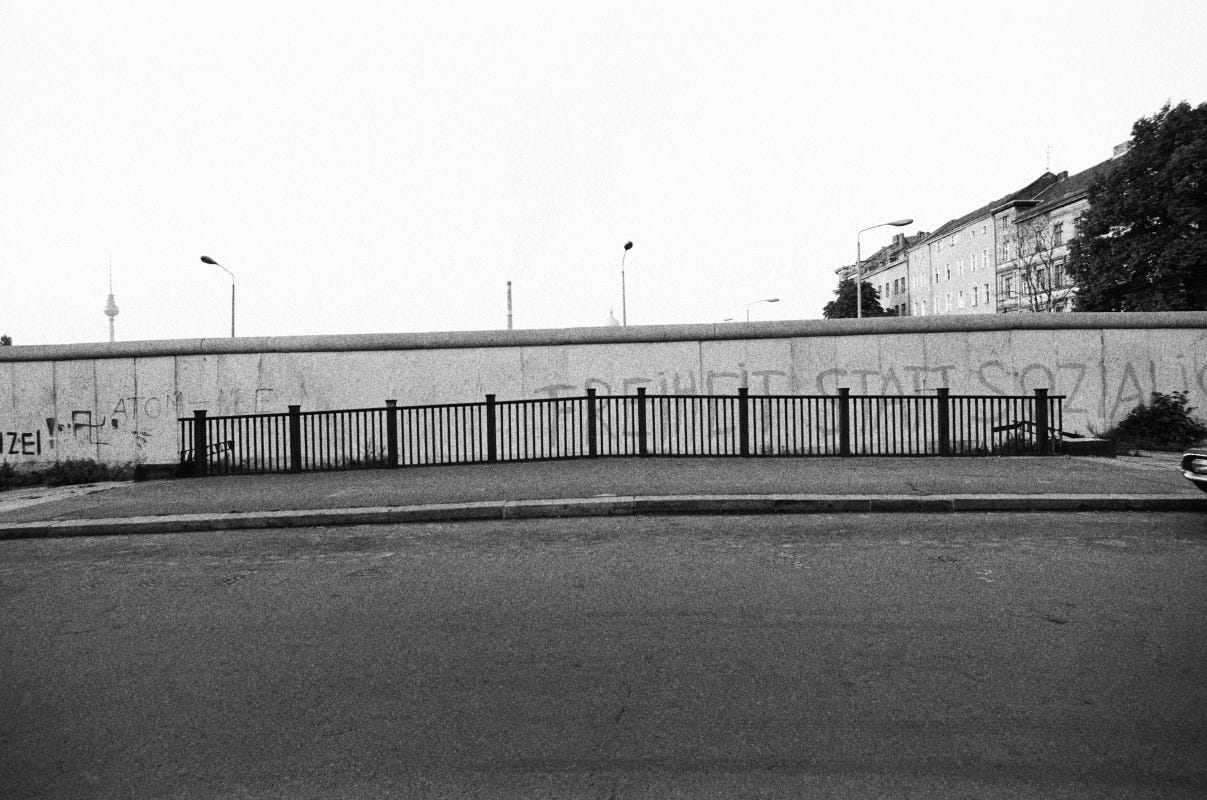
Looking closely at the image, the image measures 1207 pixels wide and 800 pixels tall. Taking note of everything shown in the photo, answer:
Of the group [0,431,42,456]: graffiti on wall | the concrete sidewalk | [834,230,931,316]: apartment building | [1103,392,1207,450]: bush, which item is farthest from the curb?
[834,230,931,316]: apartment building

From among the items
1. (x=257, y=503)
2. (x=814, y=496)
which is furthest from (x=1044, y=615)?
(x=257, y=503)

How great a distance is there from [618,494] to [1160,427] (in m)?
11.9

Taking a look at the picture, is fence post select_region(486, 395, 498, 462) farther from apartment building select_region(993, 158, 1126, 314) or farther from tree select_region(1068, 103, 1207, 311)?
apartment building select_region(993, 158, 1126, 314)

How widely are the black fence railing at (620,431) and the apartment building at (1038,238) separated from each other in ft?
181

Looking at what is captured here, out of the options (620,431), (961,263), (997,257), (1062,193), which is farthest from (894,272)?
(620,431)

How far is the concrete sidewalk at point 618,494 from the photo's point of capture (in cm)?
1005

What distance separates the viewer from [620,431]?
17047 millimetres

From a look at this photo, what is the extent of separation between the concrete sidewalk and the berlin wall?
353 centimetres

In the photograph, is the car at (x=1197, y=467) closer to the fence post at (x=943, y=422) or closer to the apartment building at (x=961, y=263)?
the fence post at (x=943, y=422)

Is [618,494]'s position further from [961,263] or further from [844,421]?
[961,263]

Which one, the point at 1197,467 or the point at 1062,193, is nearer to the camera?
the point at 1197,467

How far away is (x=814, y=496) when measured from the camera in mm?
10227

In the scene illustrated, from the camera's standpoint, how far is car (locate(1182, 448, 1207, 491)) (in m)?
8.18

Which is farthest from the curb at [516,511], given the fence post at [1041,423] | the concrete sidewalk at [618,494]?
the fence post at [1041,423]
